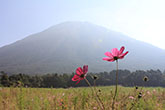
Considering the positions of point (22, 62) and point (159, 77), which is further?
point (22, 62)

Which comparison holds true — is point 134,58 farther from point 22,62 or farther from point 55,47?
point 22,62

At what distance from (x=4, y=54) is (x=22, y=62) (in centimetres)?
3841

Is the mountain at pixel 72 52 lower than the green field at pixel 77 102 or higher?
higher

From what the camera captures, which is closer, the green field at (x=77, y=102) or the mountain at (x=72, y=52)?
the green field at (x=77, y=102)

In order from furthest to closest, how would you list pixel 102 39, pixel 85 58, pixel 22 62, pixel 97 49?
pixel 102 39
pixel 97 49
pixel 85 58
pixel 22 62

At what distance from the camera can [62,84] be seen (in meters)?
32.9

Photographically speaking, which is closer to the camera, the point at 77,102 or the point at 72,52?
the point at 77,102

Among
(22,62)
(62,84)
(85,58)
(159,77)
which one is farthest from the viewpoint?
(85,58)

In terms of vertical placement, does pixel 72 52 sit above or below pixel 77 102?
above

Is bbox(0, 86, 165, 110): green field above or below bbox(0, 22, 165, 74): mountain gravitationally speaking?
below

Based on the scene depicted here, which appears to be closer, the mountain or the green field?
the green field

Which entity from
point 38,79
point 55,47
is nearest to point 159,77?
point 38,79

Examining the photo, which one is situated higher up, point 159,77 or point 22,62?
point 22,62

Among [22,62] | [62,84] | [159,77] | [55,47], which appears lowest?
[62,84]
